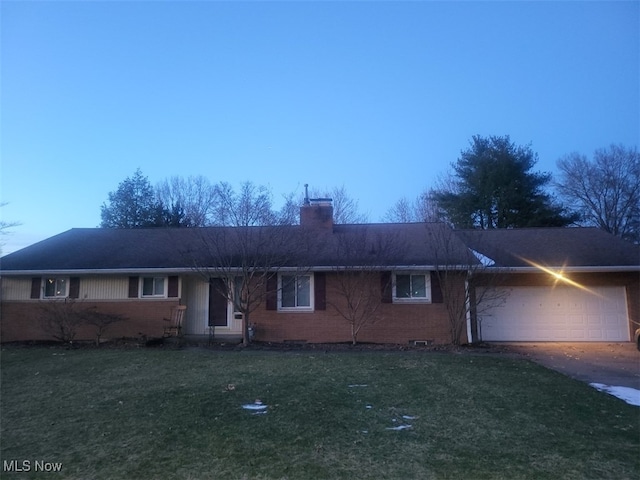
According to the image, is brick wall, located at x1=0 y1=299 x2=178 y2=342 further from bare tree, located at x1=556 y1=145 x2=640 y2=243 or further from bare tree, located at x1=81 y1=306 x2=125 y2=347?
bare tree, located at x1=556 y1=145 x2=640 y2=243

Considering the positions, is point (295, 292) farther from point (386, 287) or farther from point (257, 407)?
point (257, 407)

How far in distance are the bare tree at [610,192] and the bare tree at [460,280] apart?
21882 millimetres

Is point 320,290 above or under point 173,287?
under

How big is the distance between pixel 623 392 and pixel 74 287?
50.7ft

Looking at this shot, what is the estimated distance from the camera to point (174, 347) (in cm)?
1333

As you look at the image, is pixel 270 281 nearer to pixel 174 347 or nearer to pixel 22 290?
pixel 174 347

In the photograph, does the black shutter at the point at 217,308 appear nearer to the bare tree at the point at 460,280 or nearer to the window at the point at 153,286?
the window at the point at 153,286

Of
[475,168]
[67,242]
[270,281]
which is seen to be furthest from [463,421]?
[475,168]

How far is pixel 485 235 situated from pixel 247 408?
44.7 feet

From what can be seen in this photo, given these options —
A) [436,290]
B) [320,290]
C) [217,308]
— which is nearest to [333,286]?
[320,290]

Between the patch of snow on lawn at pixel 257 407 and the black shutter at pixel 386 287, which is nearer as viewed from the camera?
the patch of snow on lawn at pixel 257 407

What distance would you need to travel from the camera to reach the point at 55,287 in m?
15.4

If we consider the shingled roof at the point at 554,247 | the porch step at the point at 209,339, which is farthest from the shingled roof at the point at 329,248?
the porch step at the point at 209,339

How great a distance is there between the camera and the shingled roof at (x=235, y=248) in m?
13.7
